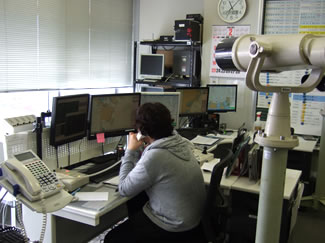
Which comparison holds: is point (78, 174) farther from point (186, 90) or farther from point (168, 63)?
point (168, 63)

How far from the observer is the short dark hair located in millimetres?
1950

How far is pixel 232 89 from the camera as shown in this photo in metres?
4.00

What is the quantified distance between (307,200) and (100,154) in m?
2.34

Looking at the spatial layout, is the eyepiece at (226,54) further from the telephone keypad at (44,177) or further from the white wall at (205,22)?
the white wall at (205,22)

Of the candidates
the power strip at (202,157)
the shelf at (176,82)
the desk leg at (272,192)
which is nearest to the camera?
the desk leg at (272,192)

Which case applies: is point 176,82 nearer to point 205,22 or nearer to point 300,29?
point 205,22

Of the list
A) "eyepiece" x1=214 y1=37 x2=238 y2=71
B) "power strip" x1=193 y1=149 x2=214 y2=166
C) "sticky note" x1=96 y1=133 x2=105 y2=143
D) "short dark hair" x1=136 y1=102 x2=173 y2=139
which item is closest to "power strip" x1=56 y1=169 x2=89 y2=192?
"sticky note" x1=96 y1=133 x2=105 y2=143

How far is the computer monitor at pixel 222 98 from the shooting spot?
→ 392cm

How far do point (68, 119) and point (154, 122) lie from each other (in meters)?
0.61

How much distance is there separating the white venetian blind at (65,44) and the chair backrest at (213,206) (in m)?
2.45

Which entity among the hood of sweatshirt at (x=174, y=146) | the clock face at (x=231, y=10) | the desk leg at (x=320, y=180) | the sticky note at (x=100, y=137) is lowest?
the desk leg at (x=320, y=180)

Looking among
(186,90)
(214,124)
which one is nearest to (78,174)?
(186,90)

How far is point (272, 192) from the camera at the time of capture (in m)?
0.90

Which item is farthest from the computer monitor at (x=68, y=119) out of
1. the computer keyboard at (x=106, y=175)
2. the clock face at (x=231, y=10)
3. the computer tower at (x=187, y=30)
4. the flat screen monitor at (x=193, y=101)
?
the clock face at (x=231, y=10)
